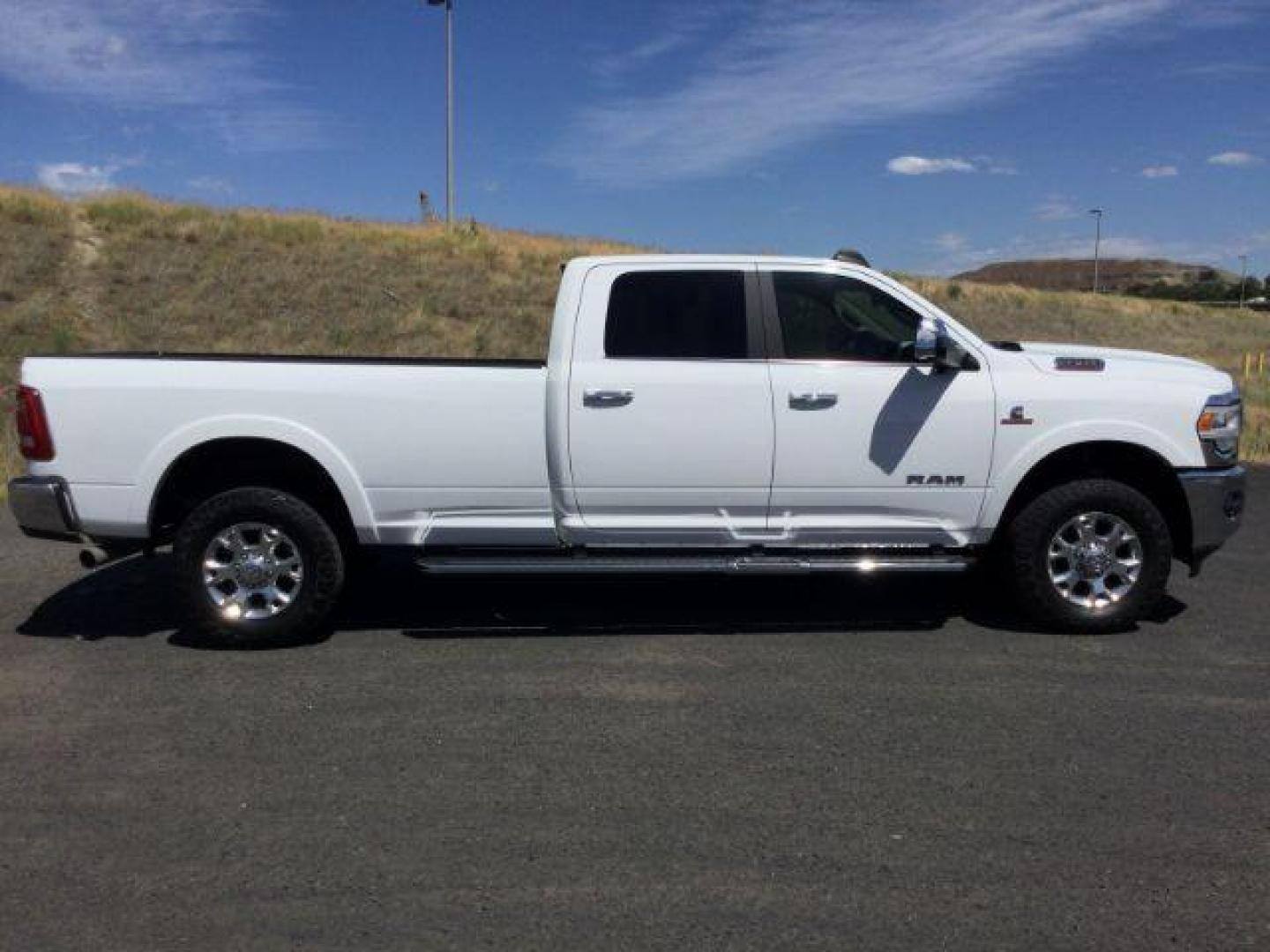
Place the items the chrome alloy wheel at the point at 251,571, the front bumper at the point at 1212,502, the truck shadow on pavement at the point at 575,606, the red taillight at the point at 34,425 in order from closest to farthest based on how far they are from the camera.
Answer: the red taillight at the point at 34,425
the chrome alloy wheel at the point at 251,571
the front bumper at the point at 1212,502
the truck shadow on pavement at the point at 575,606

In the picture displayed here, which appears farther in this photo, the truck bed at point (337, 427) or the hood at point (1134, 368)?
the hood at point (1134, 368)

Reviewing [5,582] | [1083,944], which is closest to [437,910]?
[1083,944]

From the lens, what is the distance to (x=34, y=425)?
19.0ft

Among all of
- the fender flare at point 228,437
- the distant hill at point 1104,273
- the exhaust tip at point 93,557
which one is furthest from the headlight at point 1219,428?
the distant hill at point 1104,273

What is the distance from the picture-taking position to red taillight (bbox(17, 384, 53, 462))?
5.76 m

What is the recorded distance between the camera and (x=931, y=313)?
616 cm

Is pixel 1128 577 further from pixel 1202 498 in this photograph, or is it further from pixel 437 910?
pixel 437 910

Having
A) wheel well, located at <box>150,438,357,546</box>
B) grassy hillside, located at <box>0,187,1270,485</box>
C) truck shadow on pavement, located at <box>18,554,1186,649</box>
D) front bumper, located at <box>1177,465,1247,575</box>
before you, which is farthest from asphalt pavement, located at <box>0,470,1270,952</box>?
grassy hillside, located at <box>0,187,1270,485</box>

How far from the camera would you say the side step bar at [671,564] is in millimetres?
5938

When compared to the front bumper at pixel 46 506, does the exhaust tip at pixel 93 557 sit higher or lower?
lower

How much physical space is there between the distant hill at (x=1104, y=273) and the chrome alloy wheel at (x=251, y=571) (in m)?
108

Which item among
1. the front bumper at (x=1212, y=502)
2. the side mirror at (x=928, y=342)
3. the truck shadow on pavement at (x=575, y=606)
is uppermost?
the side mirror at (x=928, y=342)

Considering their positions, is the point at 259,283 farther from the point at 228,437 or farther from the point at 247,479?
the point at 228,437

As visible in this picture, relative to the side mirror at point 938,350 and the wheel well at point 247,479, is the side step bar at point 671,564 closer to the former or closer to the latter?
the wheel well at point 247,479
